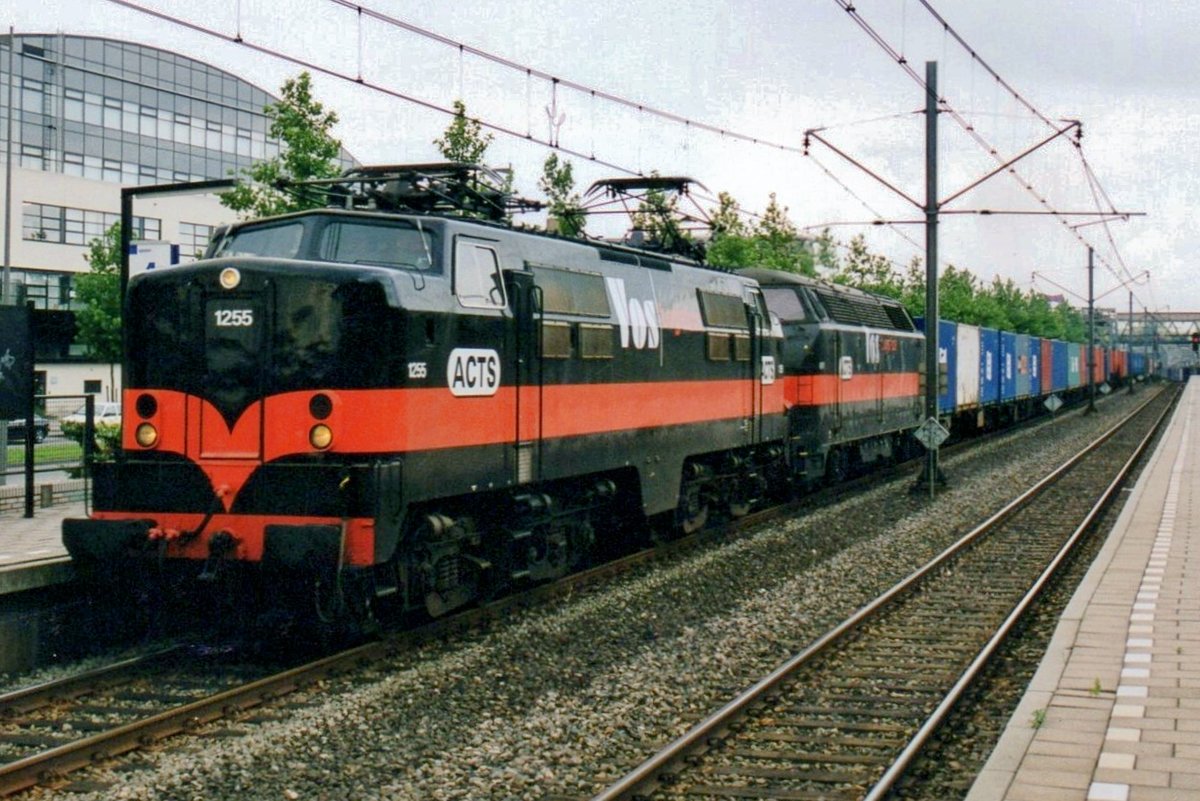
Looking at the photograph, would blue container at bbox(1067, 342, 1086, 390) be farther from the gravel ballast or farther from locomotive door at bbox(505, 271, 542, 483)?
locomotive door at bbox(505, 271, 542, 483)

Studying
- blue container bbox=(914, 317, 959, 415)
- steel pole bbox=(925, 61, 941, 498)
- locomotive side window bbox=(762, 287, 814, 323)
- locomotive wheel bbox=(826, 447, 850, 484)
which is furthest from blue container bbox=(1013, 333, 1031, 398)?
locomotive side window bbox=(762, 287, 814, 323)

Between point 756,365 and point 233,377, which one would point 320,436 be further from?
point 756,365

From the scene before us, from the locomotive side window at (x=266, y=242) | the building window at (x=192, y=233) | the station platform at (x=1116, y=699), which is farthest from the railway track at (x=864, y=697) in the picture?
the building window at (x=192, y=233)

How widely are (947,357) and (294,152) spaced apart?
18413 mm

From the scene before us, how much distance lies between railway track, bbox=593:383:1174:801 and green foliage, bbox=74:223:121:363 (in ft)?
115

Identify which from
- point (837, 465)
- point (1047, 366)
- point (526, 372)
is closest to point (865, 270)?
point (1047, 366)

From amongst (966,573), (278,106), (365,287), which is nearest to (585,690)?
(365,287)

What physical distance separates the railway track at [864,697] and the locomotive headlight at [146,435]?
16.0 ft

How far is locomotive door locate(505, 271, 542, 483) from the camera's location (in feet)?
38.6

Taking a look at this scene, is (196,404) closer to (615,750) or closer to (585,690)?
(585,690)

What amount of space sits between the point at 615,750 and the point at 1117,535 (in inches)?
461

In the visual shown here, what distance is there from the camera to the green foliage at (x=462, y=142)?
24500 mm

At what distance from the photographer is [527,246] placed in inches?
480

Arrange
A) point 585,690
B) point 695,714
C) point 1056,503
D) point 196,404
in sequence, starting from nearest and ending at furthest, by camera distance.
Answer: point 695,714, point 585,690, point 196,404, point 1056,503
